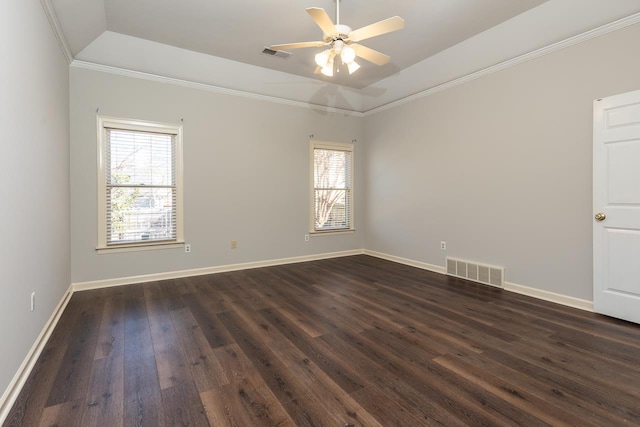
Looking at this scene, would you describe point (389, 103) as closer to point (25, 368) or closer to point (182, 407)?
point (182, 407)

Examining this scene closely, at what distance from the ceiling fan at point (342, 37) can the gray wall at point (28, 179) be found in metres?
1.89

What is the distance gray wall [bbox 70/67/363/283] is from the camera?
158 inches

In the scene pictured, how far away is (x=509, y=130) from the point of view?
394 cm

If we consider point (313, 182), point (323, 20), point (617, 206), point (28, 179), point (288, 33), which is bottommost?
point (617, 206)

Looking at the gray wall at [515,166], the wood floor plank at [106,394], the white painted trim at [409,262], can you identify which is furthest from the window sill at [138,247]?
the gray wall at [515,166]

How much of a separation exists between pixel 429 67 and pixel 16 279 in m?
5.30

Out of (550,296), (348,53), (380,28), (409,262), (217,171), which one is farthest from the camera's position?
(409,262)

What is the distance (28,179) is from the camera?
225 cm


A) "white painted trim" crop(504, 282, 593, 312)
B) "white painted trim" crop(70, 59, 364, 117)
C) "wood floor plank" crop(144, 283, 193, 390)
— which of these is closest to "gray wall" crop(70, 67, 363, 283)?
"white painted trim" crop(70, 59, 364, 117)

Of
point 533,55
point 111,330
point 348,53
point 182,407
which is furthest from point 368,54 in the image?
point 111,330

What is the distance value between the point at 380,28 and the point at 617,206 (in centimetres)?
278

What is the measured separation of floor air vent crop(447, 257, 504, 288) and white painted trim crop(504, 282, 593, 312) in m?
0.13

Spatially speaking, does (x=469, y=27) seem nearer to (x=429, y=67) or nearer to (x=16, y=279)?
(x=429, y=67)

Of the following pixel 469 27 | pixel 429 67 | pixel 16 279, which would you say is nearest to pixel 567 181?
pixel 469 27
